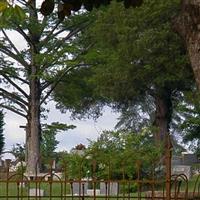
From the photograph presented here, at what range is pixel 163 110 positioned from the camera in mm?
36500

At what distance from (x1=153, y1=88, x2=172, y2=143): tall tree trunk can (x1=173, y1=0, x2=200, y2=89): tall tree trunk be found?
29.9 metres

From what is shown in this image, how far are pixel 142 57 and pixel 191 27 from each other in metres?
26.6

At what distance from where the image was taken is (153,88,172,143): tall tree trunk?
3550cm

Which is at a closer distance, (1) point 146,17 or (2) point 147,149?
(2) point 147,149

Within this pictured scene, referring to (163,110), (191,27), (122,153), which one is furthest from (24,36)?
(191,27)

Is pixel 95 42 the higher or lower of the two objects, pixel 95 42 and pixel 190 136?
the higher

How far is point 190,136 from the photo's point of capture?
31.1 meters

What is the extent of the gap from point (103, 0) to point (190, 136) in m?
26.1

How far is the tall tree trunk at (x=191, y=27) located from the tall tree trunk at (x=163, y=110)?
29.9 m

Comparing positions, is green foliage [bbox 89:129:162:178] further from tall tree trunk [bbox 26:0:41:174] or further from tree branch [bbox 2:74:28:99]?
tree branch [bbox 2:74:28:99]

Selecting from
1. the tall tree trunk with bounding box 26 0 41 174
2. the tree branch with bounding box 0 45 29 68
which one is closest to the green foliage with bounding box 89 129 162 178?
the tall tree trunk with bounding box 26 0 41 174

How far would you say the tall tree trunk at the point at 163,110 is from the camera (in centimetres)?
3550

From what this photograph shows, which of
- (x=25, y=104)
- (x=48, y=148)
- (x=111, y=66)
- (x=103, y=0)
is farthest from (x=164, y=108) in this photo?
(x=103, y=0)

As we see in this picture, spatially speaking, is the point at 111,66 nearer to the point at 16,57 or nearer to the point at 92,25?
the point at 92,25
